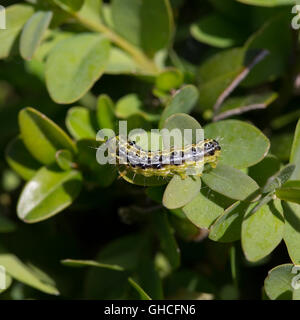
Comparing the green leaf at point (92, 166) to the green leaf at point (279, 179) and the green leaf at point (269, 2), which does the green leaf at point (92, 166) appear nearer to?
the green leaf at point (279, 179)

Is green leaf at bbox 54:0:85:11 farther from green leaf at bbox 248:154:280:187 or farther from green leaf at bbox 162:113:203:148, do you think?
green leaf at bbox 248:154:280:187

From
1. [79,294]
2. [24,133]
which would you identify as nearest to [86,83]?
[24,133]

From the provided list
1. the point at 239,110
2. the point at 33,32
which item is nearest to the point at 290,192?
the point at 239,110

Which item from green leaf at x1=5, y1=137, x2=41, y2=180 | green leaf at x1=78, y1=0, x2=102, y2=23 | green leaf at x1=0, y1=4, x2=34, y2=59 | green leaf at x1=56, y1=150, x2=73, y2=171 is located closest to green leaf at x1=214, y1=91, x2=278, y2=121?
green leaf at x1=56, y1=150, x2=73, y2=171

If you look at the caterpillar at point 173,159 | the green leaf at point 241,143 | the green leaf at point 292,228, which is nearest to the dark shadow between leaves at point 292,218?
the green leaf at point 292,228

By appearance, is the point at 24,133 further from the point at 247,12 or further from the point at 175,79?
the point at 247,12

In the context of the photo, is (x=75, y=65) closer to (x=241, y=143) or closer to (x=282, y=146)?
(x=241, y=143)
